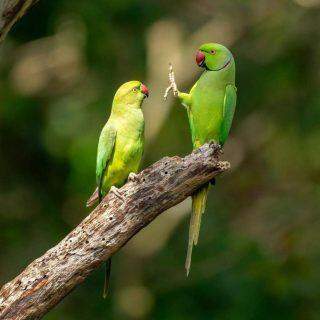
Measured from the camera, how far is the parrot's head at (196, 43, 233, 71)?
5.92 m

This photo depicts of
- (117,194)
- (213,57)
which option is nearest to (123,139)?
(117,194)

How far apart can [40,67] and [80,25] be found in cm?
74

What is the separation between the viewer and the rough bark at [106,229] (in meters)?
5.80

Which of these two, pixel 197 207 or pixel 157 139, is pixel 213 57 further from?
pixel 157 139

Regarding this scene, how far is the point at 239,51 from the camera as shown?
12.7 metres

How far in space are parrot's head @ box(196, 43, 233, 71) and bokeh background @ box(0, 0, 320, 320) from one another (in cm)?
562

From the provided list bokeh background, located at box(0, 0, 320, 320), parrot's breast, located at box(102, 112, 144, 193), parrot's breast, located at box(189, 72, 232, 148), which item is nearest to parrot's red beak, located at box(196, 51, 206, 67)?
parrot's breast, located at box(189, 72, 232, 148)

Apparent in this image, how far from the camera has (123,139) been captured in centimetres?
638

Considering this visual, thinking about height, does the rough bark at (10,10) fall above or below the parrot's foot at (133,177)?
above

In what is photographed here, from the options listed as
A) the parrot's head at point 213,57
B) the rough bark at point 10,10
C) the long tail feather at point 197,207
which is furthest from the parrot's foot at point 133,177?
the rough bark at point 10,10

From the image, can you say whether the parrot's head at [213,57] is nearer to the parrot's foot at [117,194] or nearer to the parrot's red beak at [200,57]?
the parrot's red beak at [200,57]

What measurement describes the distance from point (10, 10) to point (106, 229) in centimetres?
141

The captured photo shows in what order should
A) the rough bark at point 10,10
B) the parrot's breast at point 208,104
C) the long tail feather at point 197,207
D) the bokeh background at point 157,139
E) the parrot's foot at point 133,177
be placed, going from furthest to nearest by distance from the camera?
the bokeh background at point 157,139 < the long tail feather at point 197,207 < the parrot's breast at point 208,104 < the parrot's foot at point 133,177 < the rough bark at point 10,10

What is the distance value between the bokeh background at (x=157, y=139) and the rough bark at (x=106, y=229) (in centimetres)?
564
